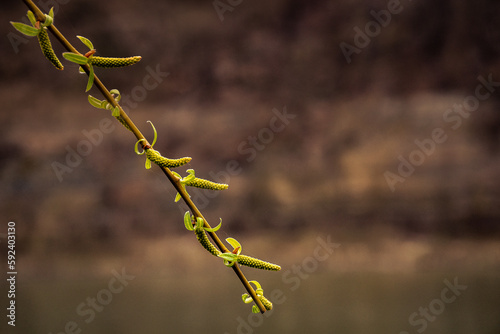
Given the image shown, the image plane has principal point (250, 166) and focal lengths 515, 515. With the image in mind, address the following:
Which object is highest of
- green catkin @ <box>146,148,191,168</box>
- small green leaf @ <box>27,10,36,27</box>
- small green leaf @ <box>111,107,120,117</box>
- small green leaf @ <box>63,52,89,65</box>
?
small green leaf @ <box>27,10,36,27</box>

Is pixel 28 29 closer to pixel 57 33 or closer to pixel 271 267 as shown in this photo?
pixel 57 33

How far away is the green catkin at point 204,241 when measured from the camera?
161 millimetres

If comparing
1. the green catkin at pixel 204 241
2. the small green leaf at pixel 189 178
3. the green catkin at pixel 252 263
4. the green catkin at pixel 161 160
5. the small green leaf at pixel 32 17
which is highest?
the small green leaf at pixel 32 17

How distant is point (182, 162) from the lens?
0.16 meters

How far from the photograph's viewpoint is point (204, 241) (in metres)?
0.16

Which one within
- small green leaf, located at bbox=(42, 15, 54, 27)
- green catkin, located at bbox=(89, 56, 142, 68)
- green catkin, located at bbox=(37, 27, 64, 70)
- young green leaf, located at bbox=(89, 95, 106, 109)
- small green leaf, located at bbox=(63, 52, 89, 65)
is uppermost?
small green leaf, located at bbox=(42, 15, 54, 27)

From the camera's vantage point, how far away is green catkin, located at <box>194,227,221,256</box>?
16 centimetres

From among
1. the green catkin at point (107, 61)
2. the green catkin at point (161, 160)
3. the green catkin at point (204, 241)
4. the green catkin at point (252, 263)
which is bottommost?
the green catkin at point (252, 263)

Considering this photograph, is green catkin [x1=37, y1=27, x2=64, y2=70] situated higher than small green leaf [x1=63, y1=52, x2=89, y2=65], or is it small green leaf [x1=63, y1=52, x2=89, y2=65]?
green catkin [x1=37, y1=27, x2=64, y2=70]

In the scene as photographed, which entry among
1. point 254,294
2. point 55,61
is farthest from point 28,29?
point 254,294

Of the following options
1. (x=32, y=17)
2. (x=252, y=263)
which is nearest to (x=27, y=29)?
(x=32, y=17)

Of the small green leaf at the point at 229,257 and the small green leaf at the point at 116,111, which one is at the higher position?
the small green leaf at the point at 116,111

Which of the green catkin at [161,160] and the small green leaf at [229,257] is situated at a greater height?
the green catkin at [161,160]

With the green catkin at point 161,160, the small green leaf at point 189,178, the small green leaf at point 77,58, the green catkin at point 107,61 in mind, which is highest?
A: the small green leaf at point 77,58
